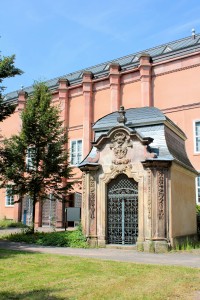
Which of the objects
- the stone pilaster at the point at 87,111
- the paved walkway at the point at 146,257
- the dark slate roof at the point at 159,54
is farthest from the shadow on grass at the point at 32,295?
the stone pilaster at the point at 87,111

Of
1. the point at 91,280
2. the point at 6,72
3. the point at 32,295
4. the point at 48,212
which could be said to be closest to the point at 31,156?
the point at 6,72

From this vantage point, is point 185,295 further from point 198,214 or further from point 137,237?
point 198,214

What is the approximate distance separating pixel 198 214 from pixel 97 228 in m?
8.50

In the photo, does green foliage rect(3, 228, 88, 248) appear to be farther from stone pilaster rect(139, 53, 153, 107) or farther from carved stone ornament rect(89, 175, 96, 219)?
stone pilaster rect(139, 53, 153, 107)

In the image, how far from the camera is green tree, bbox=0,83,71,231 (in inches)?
887

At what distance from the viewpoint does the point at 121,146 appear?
1780 cm

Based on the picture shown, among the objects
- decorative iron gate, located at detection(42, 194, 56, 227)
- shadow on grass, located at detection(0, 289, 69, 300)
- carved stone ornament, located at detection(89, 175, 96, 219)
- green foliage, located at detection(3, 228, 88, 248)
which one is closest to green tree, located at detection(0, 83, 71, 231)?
green foliage, located at detection(3, 228, 88, 248)

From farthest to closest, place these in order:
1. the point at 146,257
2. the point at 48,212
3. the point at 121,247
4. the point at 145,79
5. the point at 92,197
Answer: the point at 48,212, the point at 145,79, the point at 92,197, the point at 121,247, the point at 146,257

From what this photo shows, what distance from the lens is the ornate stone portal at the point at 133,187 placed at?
16312 millimetres

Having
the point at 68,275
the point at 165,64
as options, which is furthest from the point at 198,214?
the point at 68,275

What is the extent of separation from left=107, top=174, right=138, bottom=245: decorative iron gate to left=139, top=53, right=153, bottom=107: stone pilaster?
1477 cm

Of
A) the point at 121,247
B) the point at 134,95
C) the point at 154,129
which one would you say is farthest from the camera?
the point at 134,95

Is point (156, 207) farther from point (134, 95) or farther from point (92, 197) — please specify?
point (134, 95)

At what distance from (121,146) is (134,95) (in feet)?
51.8
